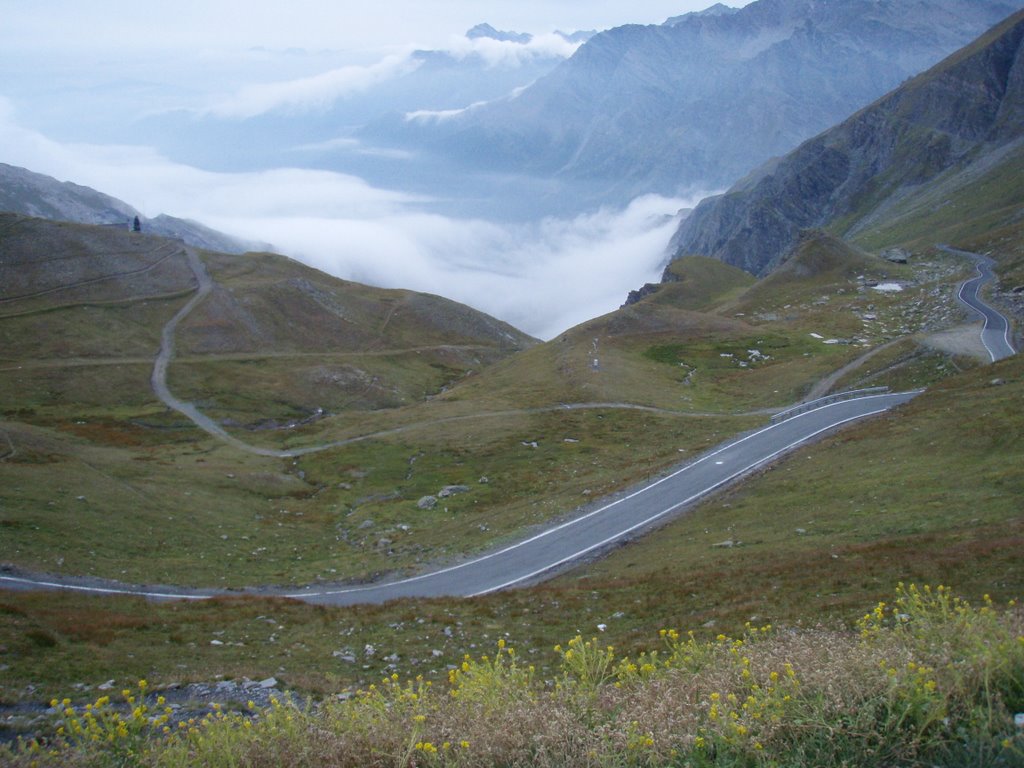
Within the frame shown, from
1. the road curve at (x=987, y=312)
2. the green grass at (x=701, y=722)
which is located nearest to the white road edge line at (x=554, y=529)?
the road curve at (x=987, y=312)

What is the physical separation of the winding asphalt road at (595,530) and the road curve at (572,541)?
4cm

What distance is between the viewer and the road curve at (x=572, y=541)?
3005 centimetres

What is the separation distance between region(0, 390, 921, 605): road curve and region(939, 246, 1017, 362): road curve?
2180 centimetres

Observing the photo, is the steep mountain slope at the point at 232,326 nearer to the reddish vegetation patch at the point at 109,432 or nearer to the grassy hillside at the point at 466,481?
the grassy hillside at the point at 466,481

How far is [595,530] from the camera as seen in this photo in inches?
1401

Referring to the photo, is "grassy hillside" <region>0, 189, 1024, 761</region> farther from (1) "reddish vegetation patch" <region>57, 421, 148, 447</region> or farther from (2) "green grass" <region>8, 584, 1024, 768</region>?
(2) "green grass" <region>8, 584, 1024, 768</region>

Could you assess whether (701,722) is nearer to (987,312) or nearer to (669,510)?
(669,510)

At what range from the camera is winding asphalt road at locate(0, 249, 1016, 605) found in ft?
99.0

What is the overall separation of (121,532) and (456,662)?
2726 centimetres

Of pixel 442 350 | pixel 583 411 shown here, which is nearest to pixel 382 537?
pixel 583 411

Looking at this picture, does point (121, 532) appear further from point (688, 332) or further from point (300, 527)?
point (688, 332)

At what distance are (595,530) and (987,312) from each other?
6807cm

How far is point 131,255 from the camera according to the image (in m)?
141

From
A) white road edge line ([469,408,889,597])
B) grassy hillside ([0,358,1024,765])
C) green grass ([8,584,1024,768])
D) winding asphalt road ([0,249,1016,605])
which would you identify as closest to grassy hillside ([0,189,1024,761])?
grassy hillside ([0,358,1024,765])
